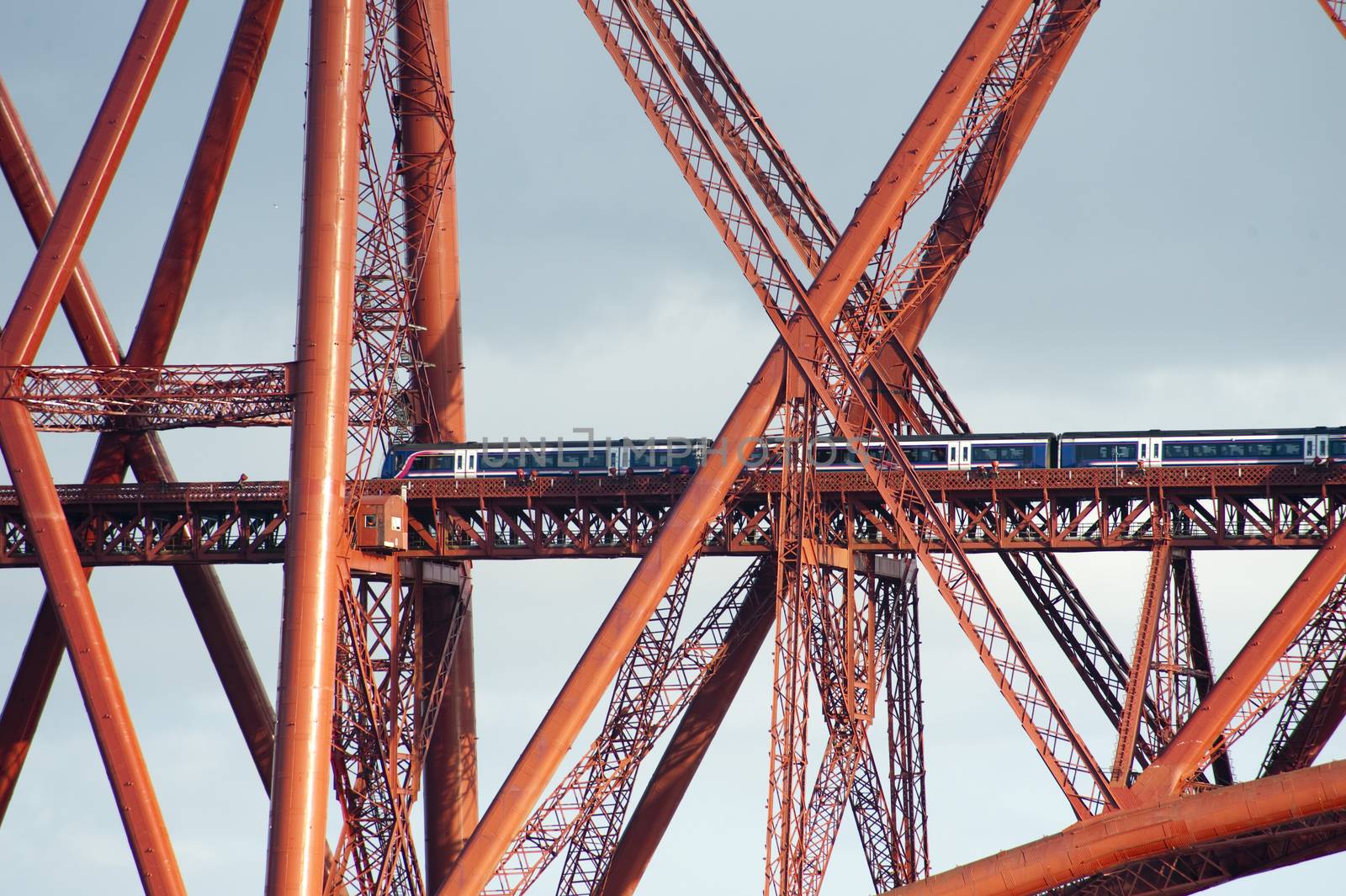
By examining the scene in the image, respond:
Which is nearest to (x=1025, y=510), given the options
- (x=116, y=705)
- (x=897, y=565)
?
(x=897, y=565)

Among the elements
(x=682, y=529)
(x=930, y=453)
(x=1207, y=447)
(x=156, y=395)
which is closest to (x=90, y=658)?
(x=156, y=395)

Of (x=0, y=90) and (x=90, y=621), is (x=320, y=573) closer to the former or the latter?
(x=90, y=621)

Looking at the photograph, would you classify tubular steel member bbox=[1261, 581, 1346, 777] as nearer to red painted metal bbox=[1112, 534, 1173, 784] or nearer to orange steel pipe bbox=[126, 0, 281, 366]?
red painted metal bbox=[1112, 534, 1173, 784]

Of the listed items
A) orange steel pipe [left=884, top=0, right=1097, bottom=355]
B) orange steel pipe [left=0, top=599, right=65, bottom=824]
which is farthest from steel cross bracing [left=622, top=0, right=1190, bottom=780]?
orange steel pipe [left=0, top=599, right=65, bottom=824]

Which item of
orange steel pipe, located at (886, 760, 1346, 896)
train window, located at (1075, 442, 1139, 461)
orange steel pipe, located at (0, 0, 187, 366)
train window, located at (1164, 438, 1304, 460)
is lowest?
orange steel pipe, located at (886, 760, 1346, 896)

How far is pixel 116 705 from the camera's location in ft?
176

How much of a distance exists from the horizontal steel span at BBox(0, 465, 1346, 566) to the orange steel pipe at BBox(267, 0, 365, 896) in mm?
3897

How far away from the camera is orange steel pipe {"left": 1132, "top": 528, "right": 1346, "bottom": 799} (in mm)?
47375

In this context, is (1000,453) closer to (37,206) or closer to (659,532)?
(659,532)

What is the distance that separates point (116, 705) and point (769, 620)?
16363 millimetres

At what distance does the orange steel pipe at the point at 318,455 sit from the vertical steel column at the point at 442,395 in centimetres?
792

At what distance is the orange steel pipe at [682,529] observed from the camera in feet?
165

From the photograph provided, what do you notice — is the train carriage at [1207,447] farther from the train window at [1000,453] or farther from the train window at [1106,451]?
the train window at [1000,453]

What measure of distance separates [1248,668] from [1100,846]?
499 centimetres
